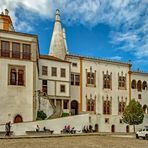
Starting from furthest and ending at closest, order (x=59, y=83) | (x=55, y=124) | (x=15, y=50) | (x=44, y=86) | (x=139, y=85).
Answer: (x=139, y=85) < (x=59, y=83) < (x=44, y=86) < (x=55, y=124) < (x=15, y=50)

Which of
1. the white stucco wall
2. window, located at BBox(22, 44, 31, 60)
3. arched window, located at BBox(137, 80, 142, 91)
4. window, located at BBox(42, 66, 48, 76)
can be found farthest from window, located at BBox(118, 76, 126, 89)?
window, located at BBox(22, 44, 31, 60)

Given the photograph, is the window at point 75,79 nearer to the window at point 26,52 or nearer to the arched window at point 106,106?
the arched window at point 106,106

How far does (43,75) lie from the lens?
56.2m

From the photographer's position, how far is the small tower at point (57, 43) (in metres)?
63.2

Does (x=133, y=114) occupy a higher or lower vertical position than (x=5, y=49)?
lower

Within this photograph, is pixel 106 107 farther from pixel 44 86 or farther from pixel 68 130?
pixel 68 130

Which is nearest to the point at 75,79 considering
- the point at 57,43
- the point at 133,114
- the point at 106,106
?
the point at 57,43

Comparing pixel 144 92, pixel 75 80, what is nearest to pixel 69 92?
pixel 75 80

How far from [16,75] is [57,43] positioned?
63.9 feet

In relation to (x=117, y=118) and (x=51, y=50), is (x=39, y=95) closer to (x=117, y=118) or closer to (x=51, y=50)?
(x=51, y=50)

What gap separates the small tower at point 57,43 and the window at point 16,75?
1748cm

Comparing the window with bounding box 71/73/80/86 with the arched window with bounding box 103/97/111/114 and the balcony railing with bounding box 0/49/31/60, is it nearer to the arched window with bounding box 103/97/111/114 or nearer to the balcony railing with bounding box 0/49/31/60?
the arched window with bounding box 103/97/111/114

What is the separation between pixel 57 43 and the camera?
209 feet

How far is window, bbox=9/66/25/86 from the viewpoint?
45.5 metres
